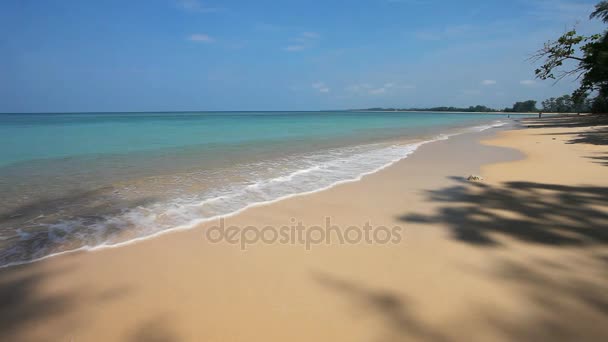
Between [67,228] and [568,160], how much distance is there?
9830mm

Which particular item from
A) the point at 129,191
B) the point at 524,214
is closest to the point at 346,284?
the point at 524,214

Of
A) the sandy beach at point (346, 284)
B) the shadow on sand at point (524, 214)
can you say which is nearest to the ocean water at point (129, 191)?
the sandy beach at point (346, 284)

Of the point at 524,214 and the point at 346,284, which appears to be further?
the point at 524,214

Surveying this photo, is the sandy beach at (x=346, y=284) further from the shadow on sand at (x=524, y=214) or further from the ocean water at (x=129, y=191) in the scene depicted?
the ocean water at (x=129, y=191)

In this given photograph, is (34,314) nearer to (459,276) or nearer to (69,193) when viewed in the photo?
(459,276)

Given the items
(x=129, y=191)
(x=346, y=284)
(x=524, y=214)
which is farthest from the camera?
(x=129, y=191)

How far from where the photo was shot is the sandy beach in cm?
160

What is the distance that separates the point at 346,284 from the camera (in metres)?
2.01

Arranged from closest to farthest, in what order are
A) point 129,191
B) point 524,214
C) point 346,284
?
point 346,284, point 524,214, point 129,191

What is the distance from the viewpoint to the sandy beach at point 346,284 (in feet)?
5.26

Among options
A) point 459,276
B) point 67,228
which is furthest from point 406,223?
point 67,228

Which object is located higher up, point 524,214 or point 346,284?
point 524,214

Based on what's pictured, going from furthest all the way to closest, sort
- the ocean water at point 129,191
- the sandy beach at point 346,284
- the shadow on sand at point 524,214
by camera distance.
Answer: the ocean water at point 129,191, the shadow on sand at point 524,214, the sandy beach at point 346,284

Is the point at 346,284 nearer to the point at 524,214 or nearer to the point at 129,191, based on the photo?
the point at 524,214
